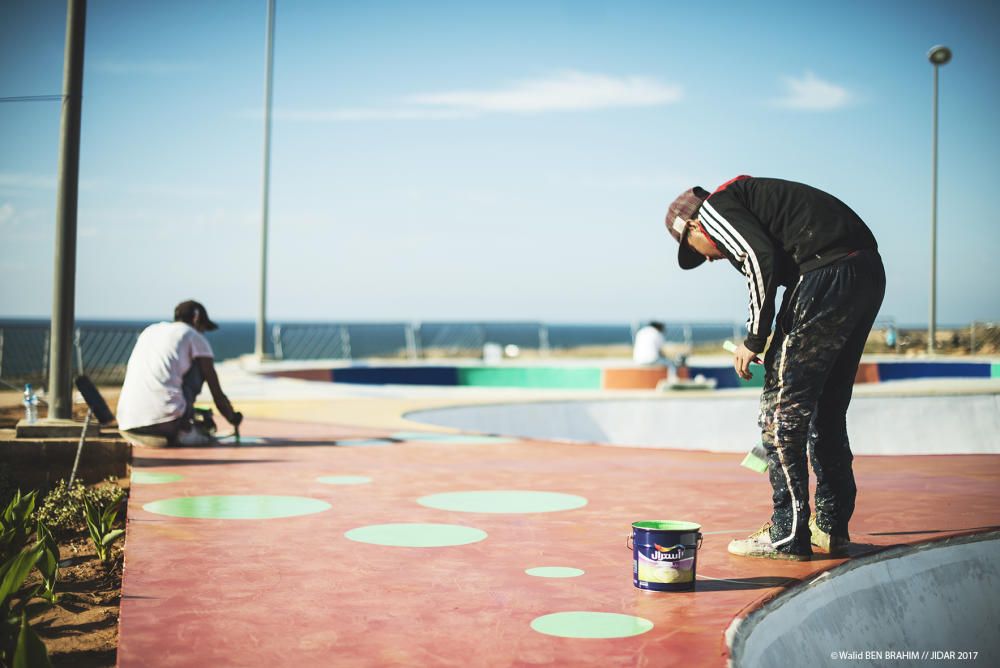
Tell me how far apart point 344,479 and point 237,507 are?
1114mm

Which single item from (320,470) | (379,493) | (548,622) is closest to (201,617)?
(548,622)

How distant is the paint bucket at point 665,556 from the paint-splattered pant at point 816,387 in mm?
592

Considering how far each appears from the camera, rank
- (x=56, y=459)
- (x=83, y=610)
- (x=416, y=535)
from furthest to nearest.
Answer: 1. (x=56, y=459)
2. (x=416, y=535)
3. (x=83, y=610)

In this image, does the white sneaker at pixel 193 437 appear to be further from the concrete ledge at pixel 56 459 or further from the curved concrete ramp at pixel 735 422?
the curved concrete ramp at pixel 735 422

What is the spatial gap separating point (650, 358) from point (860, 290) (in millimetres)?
16235

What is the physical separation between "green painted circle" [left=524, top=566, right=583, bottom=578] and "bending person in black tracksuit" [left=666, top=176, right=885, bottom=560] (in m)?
0.71

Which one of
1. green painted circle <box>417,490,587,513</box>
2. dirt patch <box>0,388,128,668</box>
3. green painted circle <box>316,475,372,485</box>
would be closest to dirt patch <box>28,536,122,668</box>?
dirt patch <box>0,388,128,668</box>

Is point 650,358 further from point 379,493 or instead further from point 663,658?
point 663,658

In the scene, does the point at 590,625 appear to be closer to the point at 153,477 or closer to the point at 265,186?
the point at 153,477

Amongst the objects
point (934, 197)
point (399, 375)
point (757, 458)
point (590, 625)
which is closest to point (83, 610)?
point (590, 625)

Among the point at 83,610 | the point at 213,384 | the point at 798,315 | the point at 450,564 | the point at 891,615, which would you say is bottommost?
the point at 83,610

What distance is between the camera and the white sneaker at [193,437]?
7520 millimetres

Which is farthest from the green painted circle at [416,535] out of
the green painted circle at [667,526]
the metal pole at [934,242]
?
the metal pole at [934,242]

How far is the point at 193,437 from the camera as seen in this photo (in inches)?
299
